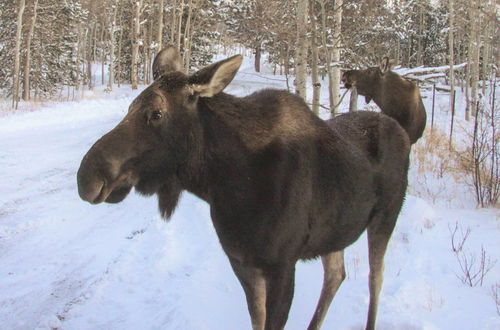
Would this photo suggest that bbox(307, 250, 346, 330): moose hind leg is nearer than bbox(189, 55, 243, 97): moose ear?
No

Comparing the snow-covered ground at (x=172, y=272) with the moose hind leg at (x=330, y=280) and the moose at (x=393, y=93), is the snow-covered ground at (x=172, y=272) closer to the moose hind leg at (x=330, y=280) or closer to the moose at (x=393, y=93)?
the moose hind leg at (x=330, y=280)

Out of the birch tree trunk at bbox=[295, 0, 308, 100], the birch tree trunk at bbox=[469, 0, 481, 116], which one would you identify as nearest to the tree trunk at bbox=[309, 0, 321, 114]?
the birch tree trunk at bbox=[295, 0, 308, 100]

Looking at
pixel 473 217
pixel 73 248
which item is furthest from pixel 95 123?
pixel 473 217

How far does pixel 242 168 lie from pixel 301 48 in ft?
25.0

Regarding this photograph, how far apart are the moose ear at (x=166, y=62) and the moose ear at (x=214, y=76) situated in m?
0.48

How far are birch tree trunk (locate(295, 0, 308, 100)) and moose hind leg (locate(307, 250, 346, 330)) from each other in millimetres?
5754

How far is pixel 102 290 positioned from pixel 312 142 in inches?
103

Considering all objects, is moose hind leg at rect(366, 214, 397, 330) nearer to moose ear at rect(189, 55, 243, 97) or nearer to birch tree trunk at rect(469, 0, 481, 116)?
moose ear at rect(189, 55, 243, 97)

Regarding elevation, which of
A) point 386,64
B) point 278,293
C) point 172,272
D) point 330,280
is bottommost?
point 172,272

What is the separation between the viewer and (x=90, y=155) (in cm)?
239

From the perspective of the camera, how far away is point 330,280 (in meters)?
4.00

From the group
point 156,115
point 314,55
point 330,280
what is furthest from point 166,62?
point 314,55

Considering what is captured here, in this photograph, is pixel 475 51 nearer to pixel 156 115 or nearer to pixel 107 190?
pixel 156 115

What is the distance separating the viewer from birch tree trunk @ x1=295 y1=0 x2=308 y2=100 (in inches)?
369
